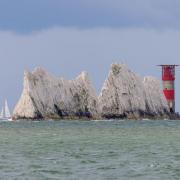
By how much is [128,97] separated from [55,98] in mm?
15986

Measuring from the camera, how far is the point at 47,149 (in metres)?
51.9

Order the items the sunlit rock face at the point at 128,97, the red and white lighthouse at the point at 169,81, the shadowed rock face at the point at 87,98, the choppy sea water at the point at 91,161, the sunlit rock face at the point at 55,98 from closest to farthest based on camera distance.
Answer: the choppy sea water at the point at 91,161 < the sunlit rock face at the point at 55,98 < the shadowed rock face at the point at 87,98 < the red and white lighthouse at the point at 169,81 < the sunlit rock face at the point at 128,97

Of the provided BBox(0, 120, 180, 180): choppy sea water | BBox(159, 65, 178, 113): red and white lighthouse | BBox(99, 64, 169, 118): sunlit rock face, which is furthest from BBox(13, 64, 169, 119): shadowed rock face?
BBox(0, 120, 180, 180): choppy sea water

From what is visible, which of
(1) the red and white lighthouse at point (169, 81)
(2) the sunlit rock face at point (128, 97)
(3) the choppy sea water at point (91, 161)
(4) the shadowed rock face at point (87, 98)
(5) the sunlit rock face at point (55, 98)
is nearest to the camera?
(3) the choppy sea water at point (91, 161)

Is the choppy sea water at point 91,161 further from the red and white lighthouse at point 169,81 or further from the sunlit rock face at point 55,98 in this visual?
the red and white lighthouse at point 169,81

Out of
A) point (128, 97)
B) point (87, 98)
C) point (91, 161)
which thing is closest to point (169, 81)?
point (128, 97)

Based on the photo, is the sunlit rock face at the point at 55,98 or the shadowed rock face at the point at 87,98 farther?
the shadowed rock face at the point at 87,98

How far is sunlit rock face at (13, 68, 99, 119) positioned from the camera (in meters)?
160

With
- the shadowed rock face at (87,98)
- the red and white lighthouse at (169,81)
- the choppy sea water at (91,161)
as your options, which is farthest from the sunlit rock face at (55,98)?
the choppy sea water at (91,161)

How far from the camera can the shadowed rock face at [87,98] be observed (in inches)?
6358

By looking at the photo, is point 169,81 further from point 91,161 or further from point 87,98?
point 91,161

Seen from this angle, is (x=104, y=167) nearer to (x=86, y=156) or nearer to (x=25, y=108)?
(x=86, y=156)

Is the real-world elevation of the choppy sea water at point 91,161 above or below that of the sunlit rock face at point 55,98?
below

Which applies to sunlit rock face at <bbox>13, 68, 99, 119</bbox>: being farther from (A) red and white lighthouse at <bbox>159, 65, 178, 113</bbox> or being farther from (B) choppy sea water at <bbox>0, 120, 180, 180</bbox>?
(B) choppy sea water at <bbox>0, 120, 180, 180</bbox>
